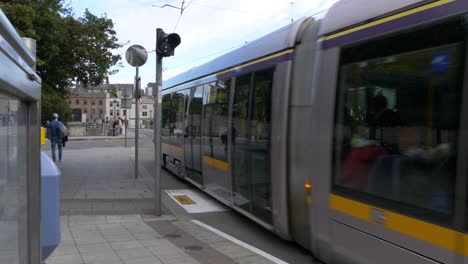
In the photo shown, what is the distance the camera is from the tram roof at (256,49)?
5.44 metres

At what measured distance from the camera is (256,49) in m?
6.39

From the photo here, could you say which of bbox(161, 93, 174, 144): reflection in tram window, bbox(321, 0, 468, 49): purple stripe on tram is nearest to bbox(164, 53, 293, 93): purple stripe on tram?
bbox(321, 0, 468, 49): purple stripe on tram

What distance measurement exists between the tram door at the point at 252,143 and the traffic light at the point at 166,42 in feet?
4.75

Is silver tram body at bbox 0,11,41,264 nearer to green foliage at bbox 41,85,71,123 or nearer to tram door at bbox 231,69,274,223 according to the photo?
tram door at bbox 231,69,274,223

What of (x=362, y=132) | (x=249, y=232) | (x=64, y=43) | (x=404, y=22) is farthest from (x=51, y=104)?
(x=404, y=22)

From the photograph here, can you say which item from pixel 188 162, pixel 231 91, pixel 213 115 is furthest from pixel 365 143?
pixel 188 162

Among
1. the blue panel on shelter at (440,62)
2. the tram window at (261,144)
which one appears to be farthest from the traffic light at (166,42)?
the blue panel on shelter at (440,62)

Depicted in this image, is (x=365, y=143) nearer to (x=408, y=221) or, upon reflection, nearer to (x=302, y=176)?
(x=408, y=221)

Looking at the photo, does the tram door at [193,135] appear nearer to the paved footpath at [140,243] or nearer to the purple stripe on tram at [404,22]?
the paved footpath at [140,243]

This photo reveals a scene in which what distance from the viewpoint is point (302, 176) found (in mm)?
4961

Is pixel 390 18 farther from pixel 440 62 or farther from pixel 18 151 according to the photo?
pixel 18 151

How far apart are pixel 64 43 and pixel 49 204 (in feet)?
31.6

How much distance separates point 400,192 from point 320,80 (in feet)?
5.01

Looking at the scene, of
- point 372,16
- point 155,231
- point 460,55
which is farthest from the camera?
point 155,231
